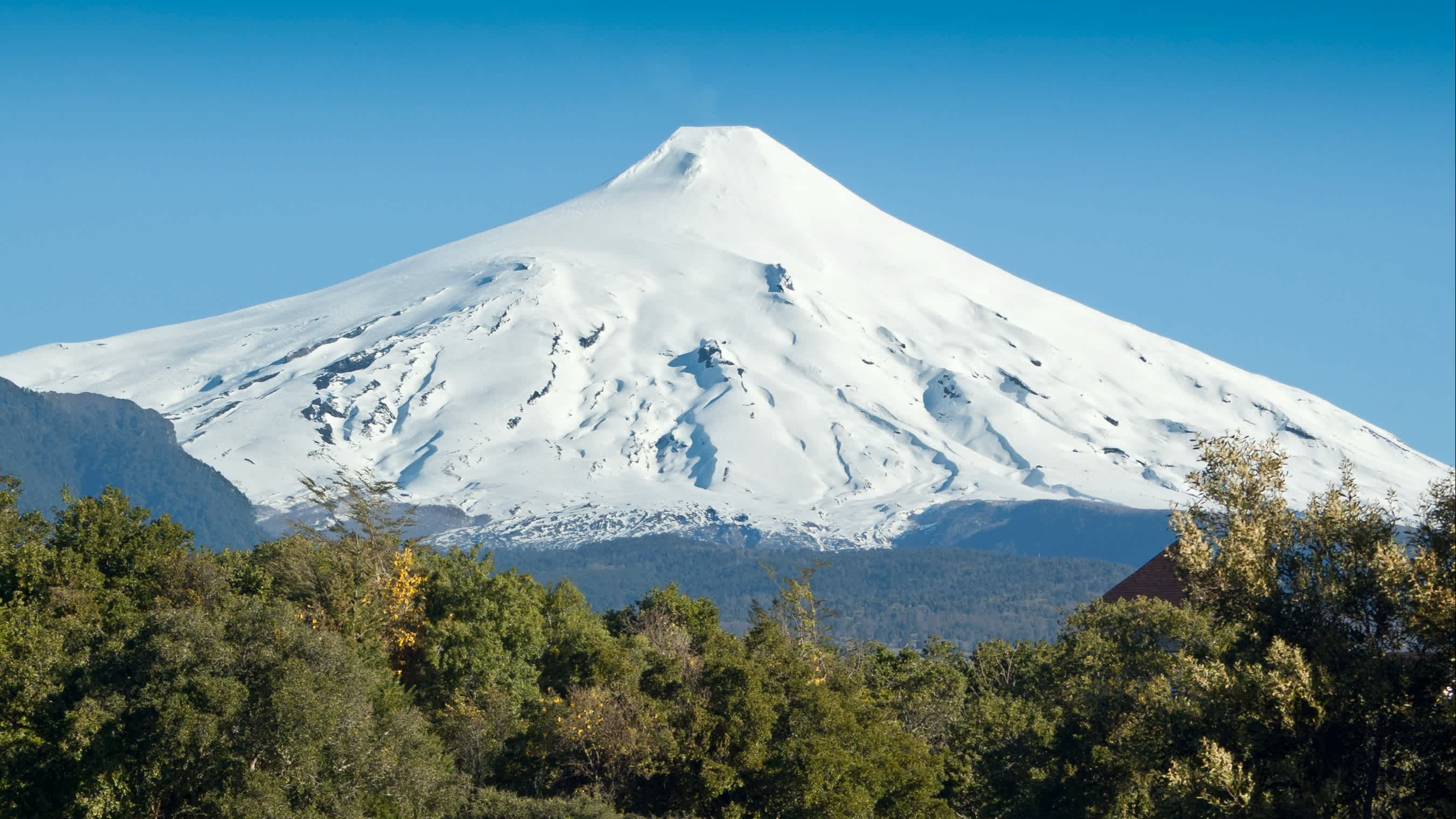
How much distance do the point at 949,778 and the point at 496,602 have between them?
48.0 ft

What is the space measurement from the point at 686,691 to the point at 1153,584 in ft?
73.9

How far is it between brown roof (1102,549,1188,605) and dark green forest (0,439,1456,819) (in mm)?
4260

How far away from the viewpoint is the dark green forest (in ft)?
77.9

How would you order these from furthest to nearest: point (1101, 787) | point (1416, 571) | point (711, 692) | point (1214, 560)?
→ point (711, 692)
point (1101, 787)
point (1214, 560)
point (1416, 571)

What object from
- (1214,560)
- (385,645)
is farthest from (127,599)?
(1214,560)

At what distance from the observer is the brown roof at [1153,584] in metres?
53.8

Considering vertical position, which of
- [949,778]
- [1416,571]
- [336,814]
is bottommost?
[949,778]

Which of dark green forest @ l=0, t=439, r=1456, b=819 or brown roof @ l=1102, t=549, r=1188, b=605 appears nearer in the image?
dark green forest @ l=0, t=439, r=1456, b=819

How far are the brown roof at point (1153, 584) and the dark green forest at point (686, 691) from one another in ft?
14.0

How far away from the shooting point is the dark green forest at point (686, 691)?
23.8 metres

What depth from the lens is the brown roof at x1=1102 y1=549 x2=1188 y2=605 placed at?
53750mm

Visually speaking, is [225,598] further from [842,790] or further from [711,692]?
[842,790]

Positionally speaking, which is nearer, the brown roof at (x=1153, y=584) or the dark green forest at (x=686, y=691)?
the dark green forest at (x=686, y=691)

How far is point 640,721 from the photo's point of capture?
38750 mm
